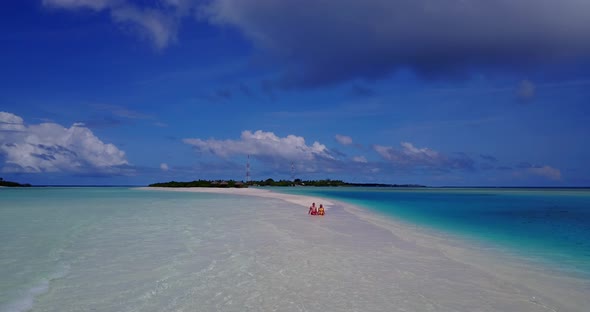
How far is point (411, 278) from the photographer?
966cm

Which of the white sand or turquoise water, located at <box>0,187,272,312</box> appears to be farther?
turquoise water, located at <box>0,187,272,312</box>

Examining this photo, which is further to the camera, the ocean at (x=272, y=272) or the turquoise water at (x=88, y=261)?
the turquoise water at (x=88, y=261)

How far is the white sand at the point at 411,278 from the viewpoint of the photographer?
7801 mm

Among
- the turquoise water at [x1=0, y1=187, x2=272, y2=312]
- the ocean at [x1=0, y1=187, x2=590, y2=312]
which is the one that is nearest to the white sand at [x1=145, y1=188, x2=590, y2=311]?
the ocean at [x1=0, y1=187, x2=590, y2=312]

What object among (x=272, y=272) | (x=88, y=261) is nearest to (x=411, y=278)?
(x=272, y=272)

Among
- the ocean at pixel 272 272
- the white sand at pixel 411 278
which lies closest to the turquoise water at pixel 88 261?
the ocean at pixel 272 272

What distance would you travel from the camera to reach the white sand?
780 centimetres

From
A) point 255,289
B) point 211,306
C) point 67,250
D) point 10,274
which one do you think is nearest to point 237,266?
point 255,289

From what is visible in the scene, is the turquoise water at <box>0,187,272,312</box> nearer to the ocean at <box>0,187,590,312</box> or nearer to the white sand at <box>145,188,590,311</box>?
the ocean at <box>0,187,590,312</box>

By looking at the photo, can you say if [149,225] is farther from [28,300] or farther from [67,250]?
[28,300]

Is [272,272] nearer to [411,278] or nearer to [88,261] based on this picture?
[411,278]

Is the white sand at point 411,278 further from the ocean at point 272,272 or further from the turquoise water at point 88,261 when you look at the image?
the turquoise water at point 88,261

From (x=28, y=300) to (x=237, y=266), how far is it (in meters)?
4.81

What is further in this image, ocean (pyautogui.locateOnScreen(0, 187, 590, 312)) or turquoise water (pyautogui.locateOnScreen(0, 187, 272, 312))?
turquoise water (pyautogui.locateOnScreen(0, 187, 272, 312))
